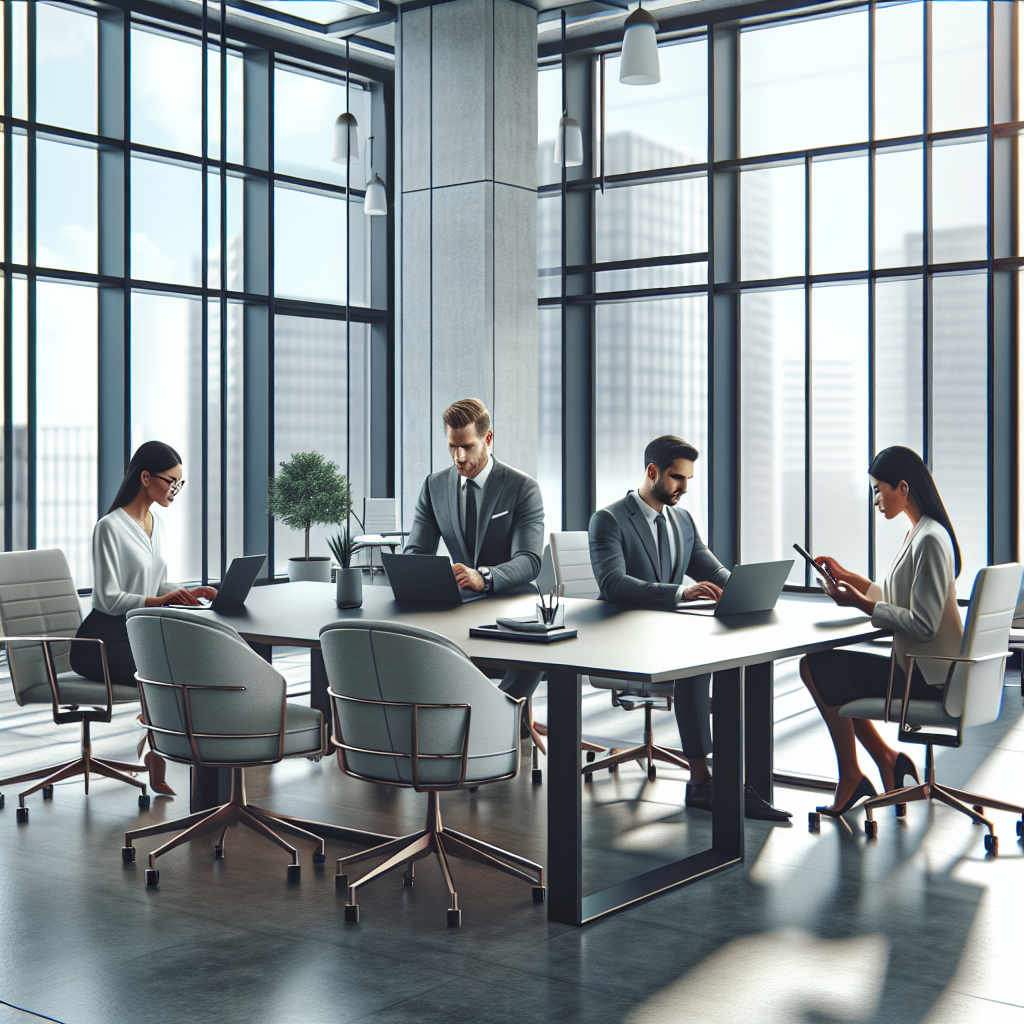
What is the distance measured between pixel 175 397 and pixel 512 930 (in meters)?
7.71

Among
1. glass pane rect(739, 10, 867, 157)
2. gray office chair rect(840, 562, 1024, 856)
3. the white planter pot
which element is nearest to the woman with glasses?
gray office chair rect(840, 562, 1024, 856)

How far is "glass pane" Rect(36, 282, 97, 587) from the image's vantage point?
9.51 m

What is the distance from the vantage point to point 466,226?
9.54 meters

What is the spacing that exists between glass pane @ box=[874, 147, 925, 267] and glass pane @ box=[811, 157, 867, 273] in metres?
0.13

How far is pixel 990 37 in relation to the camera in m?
8.88

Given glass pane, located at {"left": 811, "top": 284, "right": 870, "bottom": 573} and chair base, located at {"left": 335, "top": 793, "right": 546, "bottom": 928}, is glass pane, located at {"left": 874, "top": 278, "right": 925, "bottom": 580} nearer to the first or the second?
glass pane, located at {"left": 811, "top": 284, "right": 870, "bottom": 573}

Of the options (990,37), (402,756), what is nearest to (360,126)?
(990,37)

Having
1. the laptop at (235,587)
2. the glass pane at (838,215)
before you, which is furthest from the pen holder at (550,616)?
→ the glass pane at (838,215)

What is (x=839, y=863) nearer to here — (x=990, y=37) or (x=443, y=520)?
(x=443, y=520)

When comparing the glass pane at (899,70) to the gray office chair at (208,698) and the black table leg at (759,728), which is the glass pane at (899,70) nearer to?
the black table leg at (759,728)

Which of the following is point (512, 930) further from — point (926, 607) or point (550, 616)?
point (926, 607)

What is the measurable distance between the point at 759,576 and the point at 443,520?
159 cm

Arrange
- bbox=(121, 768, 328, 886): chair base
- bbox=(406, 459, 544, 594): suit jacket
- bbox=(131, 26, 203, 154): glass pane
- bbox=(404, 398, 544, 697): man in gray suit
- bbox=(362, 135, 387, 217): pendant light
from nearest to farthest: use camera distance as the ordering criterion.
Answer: bbox=(121, 768, 328, 886): chair base < bbox=(404, 398, 544, 697): man in gray suit < bbox=(406, 459, 544, 594): suit jacket < bbox=(131, 26, 203, 154): glass pane < bbox=(362, 135, 387, 217): pendant light

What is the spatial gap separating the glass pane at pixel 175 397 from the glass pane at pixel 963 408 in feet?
19.3
